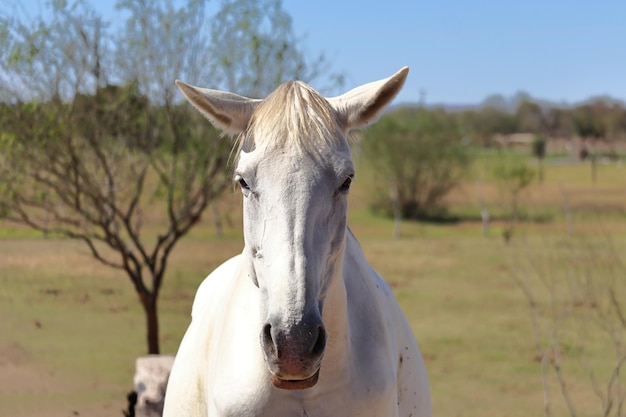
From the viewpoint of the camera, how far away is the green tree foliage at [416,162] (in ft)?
101

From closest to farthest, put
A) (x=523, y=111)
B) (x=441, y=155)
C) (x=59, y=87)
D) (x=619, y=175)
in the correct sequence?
(x=59, y=87), (x=441, y=155), (x=619, y=175), (x=523, y=111)

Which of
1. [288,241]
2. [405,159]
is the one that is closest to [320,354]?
[288,241]

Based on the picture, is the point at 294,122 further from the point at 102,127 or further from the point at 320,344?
the point at 102,127

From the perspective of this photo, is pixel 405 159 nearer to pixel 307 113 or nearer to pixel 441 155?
pixel 441 155

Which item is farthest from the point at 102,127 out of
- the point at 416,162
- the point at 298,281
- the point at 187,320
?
the point at 416,162

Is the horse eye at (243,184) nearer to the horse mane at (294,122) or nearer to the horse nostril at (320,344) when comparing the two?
the horse mane at (294,122)

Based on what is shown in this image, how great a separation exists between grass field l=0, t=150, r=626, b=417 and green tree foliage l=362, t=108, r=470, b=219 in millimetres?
7258

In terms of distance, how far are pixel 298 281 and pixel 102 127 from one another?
742 centimetres

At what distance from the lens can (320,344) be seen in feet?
6.26

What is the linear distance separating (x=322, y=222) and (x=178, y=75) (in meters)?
6.98

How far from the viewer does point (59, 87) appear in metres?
8.42

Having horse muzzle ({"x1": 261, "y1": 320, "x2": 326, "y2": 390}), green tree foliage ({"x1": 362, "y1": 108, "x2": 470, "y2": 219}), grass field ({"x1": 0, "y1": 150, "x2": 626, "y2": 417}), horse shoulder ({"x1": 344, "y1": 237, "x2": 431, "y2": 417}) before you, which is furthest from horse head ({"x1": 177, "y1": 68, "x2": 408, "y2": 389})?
green tree foliage ({"x1": 362, "y1": 108, "x2": 470, "y2": 219})

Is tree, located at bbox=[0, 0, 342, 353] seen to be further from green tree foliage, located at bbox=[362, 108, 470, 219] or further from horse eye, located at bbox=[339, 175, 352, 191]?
green tree foliage, located at bbox=[362, 108, 470, 219]

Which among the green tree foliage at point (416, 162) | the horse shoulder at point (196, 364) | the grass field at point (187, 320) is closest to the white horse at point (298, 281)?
the horse shoulder at point (196, 364)
